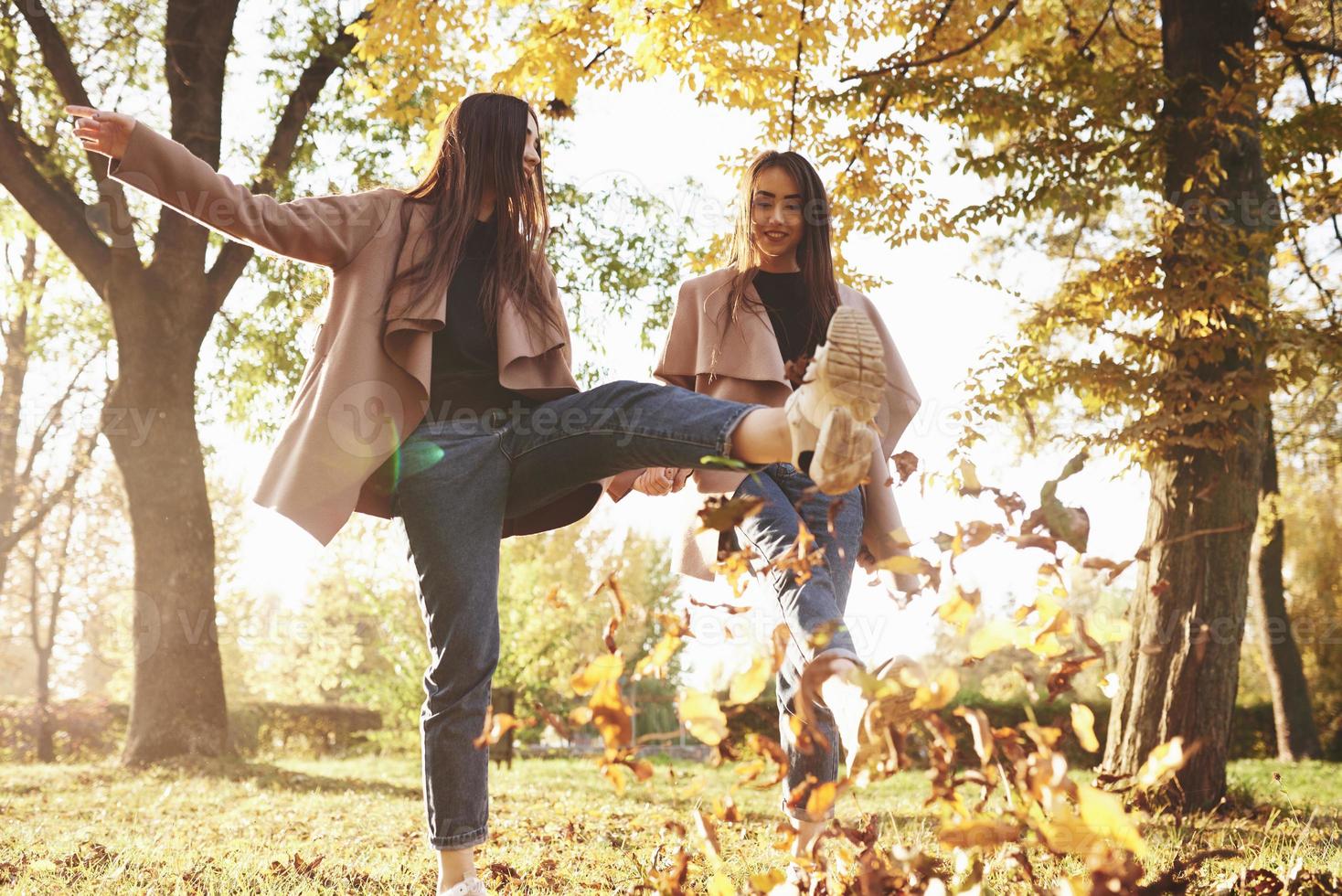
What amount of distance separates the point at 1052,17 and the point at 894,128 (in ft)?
6.87

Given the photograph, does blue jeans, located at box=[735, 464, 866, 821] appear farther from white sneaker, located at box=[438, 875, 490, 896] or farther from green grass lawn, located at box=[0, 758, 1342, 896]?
white sneaker, located at box=[438, 875, 490, 896]

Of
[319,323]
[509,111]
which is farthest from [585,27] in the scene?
[319,323]

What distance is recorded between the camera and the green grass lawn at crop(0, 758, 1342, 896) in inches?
110

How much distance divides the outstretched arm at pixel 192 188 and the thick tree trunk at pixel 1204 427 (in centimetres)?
423

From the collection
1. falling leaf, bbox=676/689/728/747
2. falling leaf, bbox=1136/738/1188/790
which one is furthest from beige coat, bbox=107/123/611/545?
falling leaf, bbox=1136/738/1188/790

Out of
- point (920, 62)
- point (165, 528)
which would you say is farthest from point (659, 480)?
point (165, 528)

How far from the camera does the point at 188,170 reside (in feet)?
7.66

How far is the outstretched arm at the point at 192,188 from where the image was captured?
2.30 meters

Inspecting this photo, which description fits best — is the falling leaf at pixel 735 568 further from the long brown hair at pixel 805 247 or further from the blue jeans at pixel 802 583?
the long brown hair at pixel 805 247

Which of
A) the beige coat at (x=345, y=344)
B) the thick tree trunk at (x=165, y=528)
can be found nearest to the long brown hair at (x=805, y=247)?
the beige coat at (x=345, y=344)

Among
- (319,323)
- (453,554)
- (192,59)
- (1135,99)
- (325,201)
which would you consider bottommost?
(453,554)

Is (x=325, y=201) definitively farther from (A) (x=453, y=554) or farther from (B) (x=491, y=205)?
(A) (x=453, y=554)

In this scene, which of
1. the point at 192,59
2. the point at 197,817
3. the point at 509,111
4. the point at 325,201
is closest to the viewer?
the point at 325,201

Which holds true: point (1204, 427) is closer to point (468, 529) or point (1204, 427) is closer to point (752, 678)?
point (468, 529)
